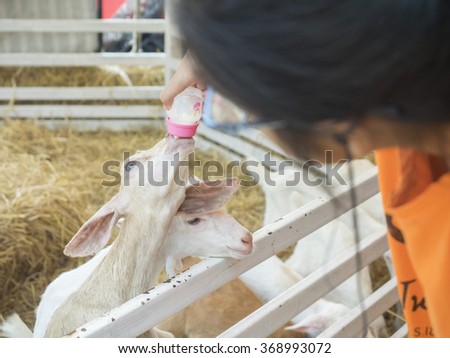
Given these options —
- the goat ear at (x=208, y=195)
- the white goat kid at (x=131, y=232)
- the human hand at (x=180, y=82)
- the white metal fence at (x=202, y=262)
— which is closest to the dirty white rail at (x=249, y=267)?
the white metal fence at (x=202, y=262)

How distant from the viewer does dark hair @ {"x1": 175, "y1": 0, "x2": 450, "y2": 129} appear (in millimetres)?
669

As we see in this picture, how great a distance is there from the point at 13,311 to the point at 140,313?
1.59 m

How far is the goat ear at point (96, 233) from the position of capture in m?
1.69

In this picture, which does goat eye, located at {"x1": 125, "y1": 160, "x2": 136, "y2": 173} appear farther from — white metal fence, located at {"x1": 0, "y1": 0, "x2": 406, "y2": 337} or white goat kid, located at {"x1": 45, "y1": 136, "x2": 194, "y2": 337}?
white metal fence, located at {"x1": 0, "y1": 0, "x2": 406, "y2": 337}

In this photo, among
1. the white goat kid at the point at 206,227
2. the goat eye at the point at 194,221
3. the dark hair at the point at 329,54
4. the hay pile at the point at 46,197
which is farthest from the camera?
the hay pile at the point at 46,197

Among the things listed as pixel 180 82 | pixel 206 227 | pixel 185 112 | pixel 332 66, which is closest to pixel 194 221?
pixel 206 227

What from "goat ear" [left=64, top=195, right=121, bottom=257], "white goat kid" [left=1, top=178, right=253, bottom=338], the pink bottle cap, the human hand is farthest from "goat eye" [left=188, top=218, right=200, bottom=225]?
the human hand

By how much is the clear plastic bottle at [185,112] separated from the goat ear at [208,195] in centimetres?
22

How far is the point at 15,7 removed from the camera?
14.6 ft

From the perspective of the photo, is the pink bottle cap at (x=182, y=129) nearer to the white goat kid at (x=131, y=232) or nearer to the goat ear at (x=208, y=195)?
the white goat kid at (x=131, y=232)
